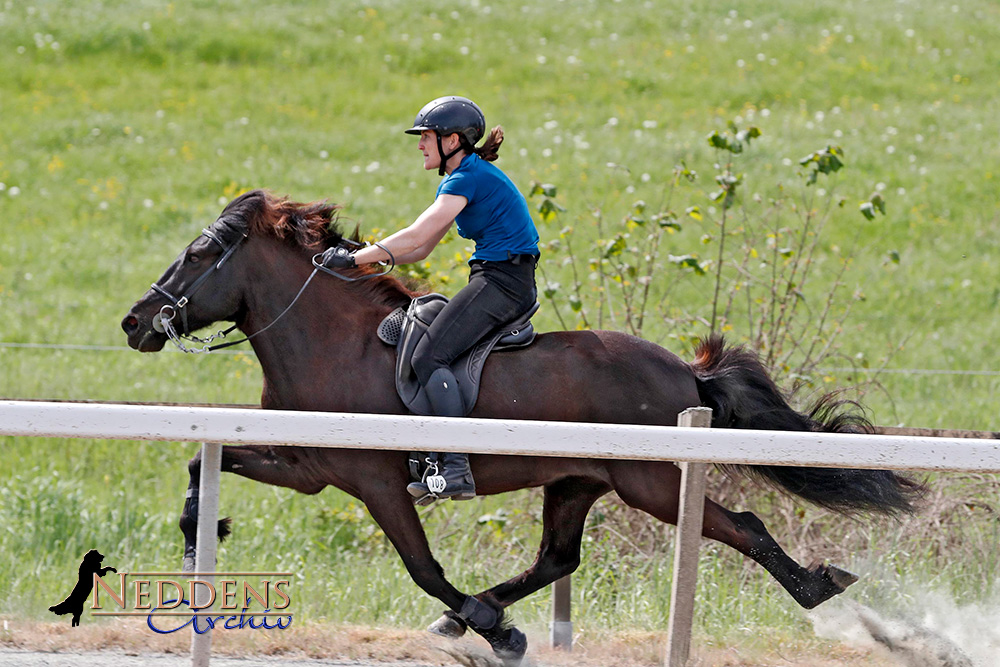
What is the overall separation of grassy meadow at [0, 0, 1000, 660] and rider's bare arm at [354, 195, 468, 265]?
3.06 ft

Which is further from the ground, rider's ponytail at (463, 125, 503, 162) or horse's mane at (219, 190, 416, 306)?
rider's ponytail at (463, 125, 503, 162)

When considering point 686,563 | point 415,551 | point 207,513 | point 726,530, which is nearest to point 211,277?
point 415,551

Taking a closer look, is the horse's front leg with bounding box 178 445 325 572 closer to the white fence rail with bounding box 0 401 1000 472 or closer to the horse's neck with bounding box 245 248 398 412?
the horse's neck with bounding box 245 248 398 412

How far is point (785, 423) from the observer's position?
5.18 meters

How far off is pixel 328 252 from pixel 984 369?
8325 millimetres

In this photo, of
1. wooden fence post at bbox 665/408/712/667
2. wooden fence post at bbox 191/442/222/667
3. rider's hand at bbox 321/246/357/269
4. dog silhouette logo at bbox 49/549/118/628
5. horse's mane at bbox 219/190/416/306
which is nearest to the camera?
wooden fence post at bbox 191/442/222/667

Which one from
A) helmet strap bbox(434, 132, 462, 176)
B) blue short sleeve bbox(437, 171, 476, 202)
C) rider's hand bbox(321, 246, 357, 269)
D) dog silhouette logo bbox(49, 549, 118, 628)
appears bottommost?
dog silhouette logo bbox(49, 549, 118, 628)

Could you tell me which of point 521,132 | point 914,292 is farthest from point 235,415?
point 521,132

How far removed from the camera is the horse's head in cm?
491

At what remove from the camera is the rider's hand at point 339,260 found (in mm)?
4801

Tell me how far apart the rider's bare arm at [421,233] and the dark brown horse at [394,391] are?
1.15 ft

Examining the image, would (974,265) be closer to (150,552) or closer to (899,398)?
(899,398)

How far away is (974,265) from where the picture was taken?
13.9 metres
